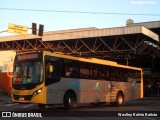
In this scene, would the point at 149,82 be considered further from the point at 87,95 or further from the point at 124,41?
the point at 87,95

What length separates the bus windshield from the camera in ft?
61.5

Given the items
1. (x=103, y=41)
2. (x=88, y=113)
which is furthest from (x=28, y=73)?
(x=103, y=41)

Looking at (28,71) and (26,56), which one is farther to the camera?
(26,56)

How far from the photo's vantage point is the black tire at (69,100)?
2044cm

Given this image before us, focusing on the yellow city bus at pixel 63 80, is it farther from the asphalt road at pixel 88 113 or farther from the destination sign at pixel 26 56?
the asphalt road at pixel 88 113

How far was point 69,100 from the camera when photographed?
20.7 metres

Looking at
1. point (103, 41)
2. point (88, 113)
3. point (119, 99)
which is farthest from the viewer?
point (103, 41)

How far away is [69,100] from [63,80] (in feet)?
4.31

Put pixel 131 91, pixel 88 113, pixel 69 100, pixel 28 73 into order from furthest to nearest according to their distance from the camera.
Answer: pixel 131 91 < pixel 69 100 < pixel 28 73 < pixel 88 113

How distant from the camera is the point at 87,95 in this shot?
22797mm

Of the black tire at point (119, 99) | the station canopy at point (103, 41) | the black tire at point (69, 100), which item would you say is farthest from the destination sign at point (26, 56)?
the station canopy at point (103, 41)

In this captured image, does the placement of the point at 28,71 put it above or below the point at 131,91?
above

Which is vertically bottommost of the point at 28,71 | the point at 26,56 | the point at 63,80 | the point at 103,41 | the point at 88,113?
the point at 88,113

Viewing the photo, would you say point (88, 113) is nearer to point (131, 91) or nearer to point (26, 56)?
point (26, 56)
